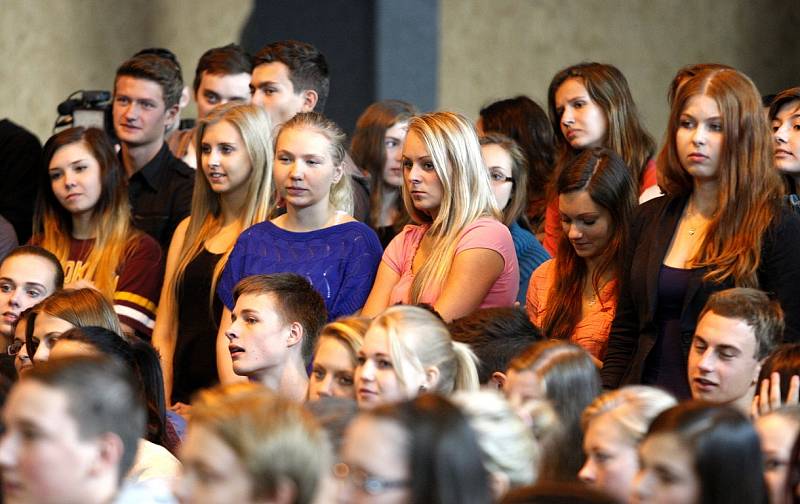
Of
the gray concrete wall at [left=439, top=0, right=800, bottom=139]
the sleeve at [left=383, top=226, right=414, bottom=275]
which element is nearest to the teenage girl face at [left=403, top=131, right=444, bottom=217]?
the sleeve at [left=383, top=226, right=414, bottom=275]

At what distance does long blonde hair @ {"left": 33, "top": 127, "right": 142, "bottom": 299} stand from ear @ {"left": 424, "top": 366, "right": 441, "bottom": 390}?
1.65 m

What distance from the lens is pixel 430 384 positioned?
3225mm

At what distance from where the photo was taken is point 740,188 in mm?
3492

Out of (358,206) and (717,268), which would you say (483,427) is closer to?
(717,268)

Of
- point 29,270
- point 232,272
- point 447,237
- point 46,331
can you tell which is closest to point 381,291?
point 447,237

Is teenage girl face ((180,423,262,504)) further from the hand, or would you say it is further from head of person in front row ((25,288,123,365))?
head of person in front row ((25,288,123,365))

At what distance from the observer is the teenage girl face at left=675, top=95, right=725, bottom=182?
3521 millimetres

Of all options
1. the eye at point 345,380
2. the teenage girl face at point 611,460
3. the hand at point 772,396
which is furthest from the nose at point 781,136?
the teenage girl face at point 611,460

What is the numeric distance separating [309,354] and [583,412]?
110cm

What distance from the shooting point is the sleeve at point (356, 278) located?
13.3ft

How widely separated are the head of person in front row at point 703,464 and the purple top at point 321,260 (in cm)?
177

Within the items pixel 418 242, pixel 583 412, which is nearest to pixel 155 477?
pixel 583 412

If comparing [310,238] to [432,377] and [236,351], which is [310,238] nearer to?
[236,351]

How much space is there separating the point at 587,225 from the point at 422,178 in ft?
1.59
